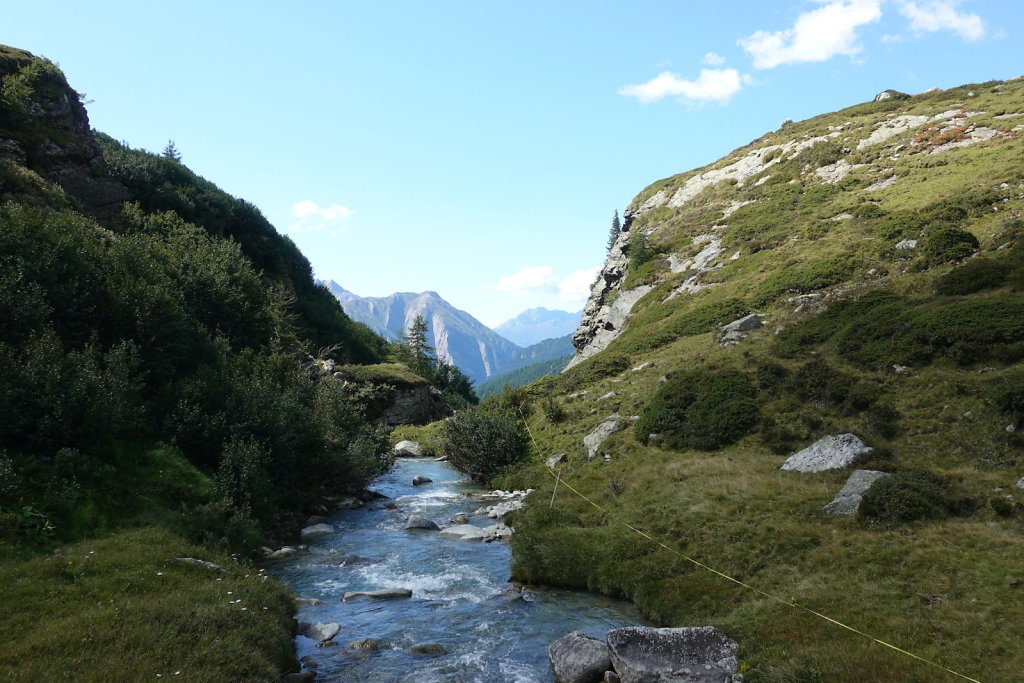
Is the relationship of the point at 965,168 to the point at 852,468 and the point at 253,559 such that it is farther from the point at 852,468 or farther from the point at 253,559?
the point at 253,559

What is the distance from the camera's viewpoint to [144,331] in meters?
24.9

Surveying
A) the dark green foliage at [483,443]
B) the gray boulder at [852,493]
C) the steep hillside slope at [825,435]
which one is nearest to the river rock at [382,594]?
the steep hillside slope at [825,435]

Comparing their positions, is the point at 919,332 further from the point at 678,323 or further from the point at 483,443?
the point at 483,443

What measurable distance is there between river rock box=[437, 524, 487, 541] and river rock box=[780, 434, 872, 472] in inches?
500

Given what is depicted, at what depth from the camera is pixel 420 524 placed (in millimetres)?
26219

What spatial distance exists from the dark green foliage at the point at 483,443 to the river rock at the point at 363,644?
22746 millimetres

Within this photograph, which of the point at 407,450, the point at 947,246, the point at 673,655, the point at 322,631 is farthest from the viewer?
the point at 407,450

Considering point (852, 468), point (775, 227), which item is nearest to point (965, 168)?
point (775, 227)

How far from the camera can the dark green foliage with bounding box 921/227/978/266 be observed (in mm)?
34875

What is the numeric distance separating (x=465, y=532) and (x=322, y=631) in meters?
10.6

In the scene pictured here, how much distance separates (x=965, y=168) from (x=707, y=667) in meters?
59.9

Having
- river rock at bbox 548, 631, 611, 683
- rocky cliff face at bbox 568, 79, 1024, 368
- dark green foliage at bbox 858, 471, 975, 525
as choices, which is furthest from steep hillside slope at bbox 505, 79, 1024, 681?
river rock at bbox 548, 631, 611, 683

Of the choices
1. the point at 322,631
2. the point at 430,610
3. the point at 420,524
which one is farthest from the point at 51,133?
the point at 430,610

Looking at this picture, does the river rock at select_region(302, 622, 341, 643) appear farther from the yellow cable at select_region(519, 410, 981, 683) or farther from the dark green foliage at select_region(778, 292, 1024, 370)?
the dark green foliage at select_region(778, 292, 1024, 370)
